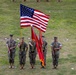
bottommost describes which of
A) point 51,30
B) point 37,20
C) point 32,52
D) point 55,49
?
point 51,30

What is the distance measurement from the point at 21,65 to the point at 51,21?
10633mm

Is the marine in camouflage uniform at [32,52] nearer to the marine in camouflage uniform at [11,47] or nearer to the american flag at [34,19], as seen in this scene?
the marine in camouflage uniform at [11,47]

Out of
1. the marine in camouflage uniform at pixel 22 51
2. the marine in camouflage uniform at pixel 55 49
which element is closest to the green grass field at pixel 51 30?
the marine in camouflage uniform at pixel 22 51

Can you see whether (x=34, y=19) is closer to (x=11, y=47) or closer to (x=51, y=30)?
(x=11, y=47)

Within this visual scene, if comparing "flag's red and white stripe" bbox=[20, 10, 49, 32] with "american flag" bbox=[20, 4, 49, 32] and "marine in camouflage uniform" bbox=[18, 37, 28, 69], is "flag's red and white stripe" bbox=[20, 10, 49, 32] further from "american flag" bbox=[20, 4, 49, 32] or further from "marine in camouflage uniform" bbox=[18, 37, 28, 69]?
"marine in camouflage uniform" bbox=[18, 37, 28, 69]

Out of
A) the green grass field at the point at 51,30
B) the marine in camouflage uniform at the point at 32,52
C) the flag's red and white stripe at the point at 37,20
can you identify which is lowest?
the green grass field at the point at 51,30

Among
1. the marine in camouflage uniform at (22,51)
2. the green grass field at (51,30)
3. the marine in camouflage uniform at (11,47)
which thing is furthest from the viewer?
the green grass field at (51,30)

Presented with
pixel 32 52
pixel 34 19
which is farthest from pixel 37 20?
pixel 32 52

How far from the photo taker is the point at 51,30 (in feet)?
77.7

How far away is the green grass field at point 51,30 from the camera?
16.0 m

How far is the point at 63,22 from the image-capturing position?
2586 centimetres

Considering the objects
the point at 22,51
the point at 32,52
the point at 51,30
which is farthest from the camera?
the point at 51,30

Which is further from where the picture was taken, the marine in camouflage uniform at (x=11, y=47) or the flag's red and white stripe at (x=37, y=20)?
the marine in camouflage uniform at (x=11, y=47)

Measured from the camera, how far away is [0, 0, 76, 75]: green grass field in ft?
52.5
